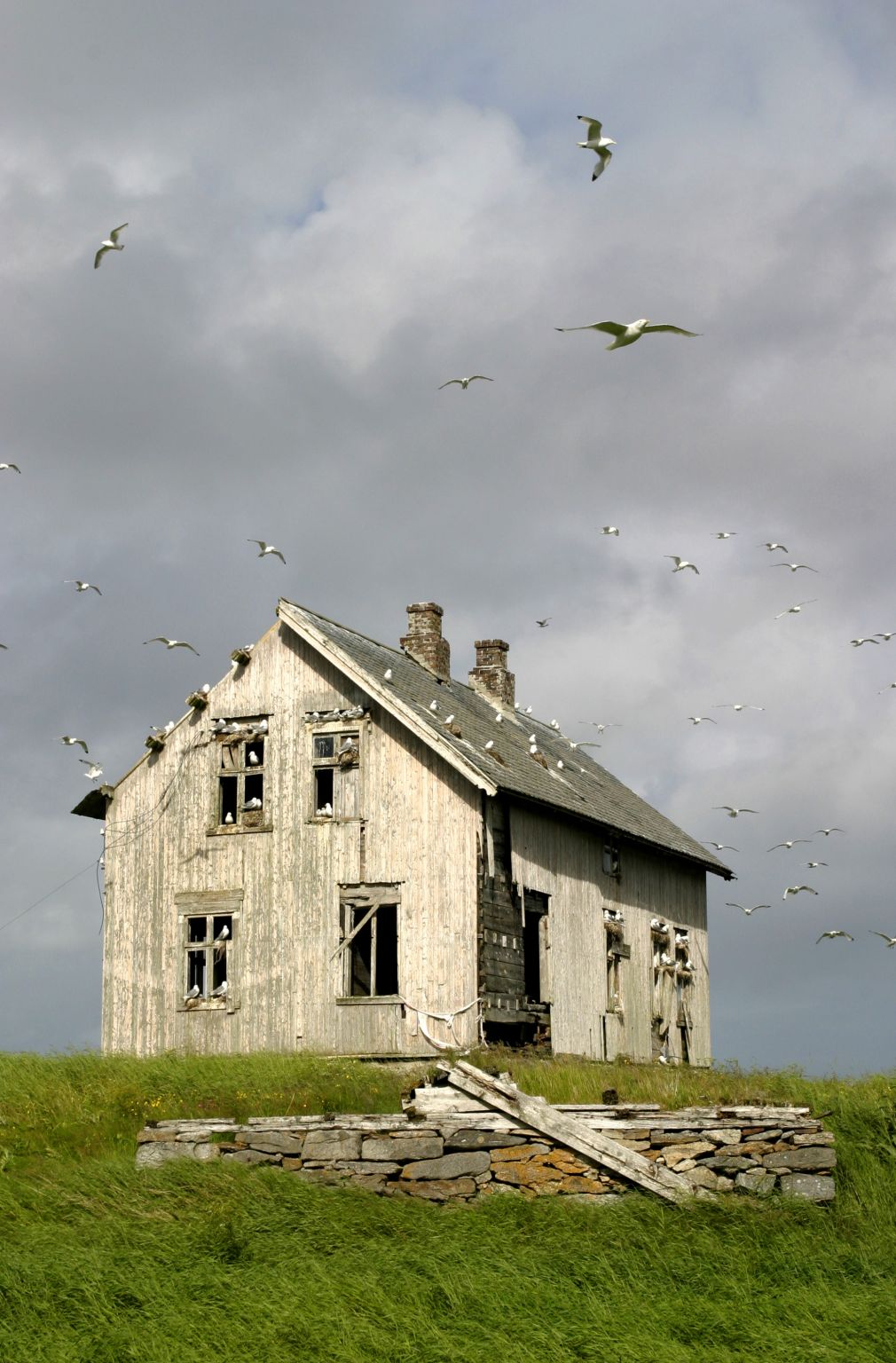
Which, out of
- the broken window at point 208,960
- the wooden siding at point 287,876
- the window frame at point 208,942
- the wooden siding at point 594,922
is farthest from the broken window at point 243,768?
the wooden siding at point 594,922

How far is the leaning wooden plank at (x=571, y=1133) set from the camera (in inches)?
763

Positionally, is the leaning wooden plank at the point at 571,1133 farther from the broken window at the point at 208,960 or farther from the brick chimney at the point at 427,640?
the brick chimney at the point at 427,640

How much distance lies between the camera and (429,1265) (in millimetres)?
16453

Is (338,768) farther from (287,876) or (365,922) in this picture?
(365,922)

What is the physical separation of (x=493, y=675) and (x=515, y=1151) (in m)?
20.4

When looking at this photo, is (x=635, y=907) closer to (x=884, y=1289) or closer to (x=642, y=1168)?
(x=642, y=1168)

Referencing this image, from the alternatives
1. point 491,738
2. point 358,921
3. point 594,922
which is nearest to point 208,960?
point 358,921

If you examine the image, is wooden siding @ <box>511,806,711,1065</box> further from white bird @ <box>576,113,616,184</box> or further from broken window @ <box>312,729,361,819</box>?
white bird @ <box>576,113,616,184</box>

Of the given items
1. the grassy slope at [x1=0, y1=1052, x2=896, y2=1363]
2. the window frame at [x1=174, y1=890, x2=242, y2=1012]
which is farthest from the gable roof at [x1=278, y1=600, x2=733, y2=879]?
the grassy slope at [x1=0, y1=1052, x2=896, y2=1363]

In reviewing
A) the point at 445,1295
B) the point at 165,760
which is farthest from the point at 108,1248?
the point at 165,760

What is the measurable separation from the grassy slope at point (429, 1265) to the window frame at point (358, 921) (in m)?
6.18

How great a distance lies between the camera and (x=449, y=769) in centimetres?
2969

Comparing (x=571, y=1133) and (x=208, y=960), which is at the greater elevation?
(x=208, y=960)

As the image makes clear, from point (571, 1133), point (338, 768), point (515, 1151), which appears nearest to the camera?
point (571, 1133)
